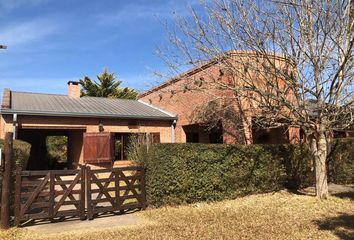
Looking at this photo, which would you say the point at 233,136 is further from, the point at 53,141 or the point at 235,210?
the point at 53,141

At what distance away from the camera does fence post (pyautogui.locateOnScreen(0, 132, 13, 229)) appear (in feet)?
23.4

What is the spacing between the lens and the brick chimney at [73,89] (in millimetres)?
19891

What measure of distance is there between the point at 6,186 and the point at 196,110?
10485mm

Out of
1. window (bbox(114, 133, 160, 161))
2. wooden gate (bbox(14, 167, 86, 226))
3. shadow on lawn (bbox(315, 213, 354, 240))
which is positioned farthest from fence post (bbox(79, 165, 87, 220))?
window (bbox(114, 133, 160, 161))

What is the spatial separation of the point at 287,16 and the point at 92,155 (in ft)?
36.6

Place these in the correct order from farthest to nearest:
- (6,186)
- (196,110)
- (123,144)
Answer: (123,144) < (196,110) < (6,186)

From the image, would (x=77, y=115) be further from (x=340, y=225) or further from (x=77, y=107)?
(x=340, y=225)

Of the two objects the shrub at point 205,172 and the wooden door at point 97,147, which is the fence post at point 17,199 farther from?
the wooden door at point 97,147

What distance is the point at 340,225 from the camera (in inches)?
270

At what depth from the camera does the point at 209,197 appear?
962 centimetres

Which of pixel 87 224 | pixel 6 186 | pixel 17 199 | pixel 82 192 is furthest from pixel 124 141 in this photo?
pixel 6 186

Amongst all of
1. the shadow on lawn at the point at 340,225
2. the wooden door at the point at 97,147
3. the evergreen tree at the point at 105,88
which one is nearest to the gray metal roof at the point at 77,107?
the wooden door at the point at 97,147

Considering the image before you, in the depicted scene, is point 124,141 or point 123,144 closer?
point 123,144

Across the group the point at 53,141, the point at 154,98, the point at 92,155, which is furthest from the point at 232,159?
the point at 53,141
